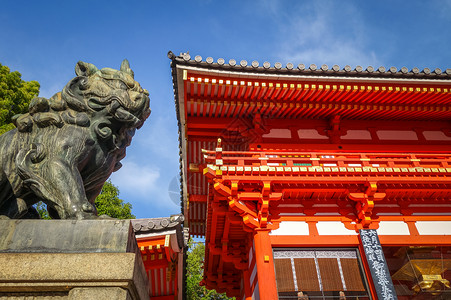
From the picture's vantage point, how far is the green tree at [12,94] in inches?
402

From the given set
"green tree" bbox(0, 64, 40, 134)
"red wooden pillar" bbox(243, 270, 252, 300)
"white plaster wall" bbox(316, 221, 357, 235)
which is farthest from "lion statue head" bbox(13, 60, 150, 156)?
"green tree" bbox(0, 64, 40, 134)

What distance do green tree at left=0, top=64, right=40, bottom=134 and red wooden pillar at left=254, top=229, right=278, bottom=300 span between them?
8.64 meters

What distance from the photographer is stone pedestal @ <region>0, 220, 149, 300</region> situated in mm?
1859

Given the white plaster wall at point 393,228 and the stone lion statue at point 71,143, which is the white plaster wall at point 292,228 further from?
the stone lion statue at point 71,143

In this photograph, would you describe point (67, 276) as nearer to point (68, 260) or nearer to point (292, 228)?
point (68, 260)

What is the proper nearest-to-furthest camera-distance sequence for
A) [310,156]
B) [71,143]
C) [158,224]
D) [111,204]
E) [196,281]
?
[71,143] < [158,224] < [310,156] < [111,204] < [196,281]

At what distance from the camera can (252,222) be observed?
23.6ft

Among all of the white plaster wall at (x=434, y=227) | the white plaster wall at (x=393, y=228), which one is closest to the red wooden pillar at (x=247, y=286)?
the white plaster wall at (x=393, y=228)

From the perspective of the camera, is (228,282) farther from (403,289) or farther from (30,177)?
(30,177)

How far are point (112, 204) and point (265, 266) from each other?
42.3 ft

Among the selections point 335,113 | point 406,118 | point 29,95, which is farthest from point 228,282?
point 29,95

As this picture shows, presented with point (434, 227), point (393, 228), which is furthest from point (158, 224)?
point (434, 227)

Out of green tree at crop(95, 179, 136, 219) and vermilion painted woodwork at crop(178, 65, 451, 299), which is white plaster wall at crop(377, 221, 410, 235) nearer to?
vermilion painted woodwork at crop(178, 65, 451, 299)

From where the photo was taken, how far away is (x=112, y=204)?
17.5 metres
